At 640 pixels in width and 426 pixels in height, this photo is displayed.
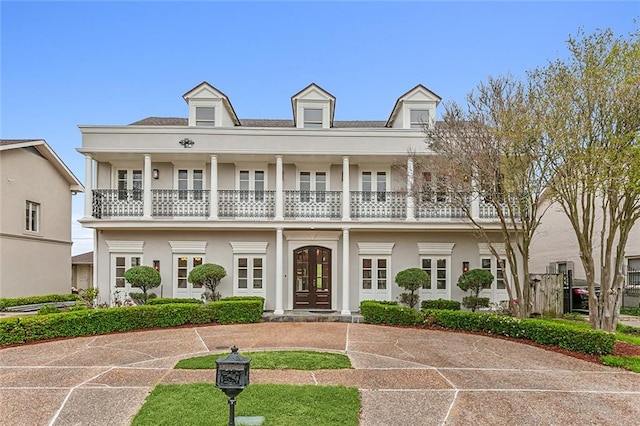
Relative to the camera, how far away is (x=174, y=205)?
1342cm

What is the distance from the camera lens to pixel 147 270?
12703 mm

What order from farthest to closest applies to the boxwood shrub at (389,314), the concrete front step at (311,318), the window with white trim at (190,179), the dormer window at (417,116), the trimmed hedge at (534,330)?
the dormer window at (417,116), the window with white trim at (190,179), the concrete front step at (311,318), the boxwood shrub at (389,314), the trimmed hedge at (534,330)

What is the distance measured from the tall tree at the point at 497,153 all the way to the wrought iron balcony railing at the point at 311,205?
10.4ft

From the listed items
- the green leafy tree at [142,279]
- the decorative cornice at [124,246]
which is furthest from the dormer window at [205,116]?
the green leafy tree at [142,279]

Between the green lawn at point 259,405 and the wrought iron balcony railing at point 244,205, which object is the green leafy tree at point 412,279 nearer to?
the wrought iron balcony railing at point 244,205

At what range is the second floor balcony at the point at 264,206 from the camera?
43.7ft

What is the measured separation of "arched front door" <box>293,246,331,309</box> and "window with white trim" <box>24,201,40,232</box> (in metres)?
12.6

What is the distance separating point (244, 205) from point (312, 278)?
11.8 ft

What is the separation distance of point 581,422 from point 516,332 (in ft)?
15.4

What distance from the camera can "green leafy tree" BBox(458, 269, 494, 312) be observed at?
41.5 feet

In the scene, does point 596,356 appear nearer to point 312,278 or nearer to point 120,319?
point 312,278

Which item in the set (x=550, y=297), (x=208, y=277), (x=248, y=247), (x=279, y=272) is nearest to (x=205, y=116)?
(x=248, y=247)

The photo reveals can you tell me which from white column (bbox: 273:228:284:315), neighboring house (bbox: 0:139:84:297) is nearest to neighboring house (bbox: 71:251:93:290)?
neighboring house (bbox: 0:139:84:297)

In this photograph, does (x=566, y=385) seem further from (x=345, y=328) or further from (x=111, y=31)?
(x=111, y=31)
